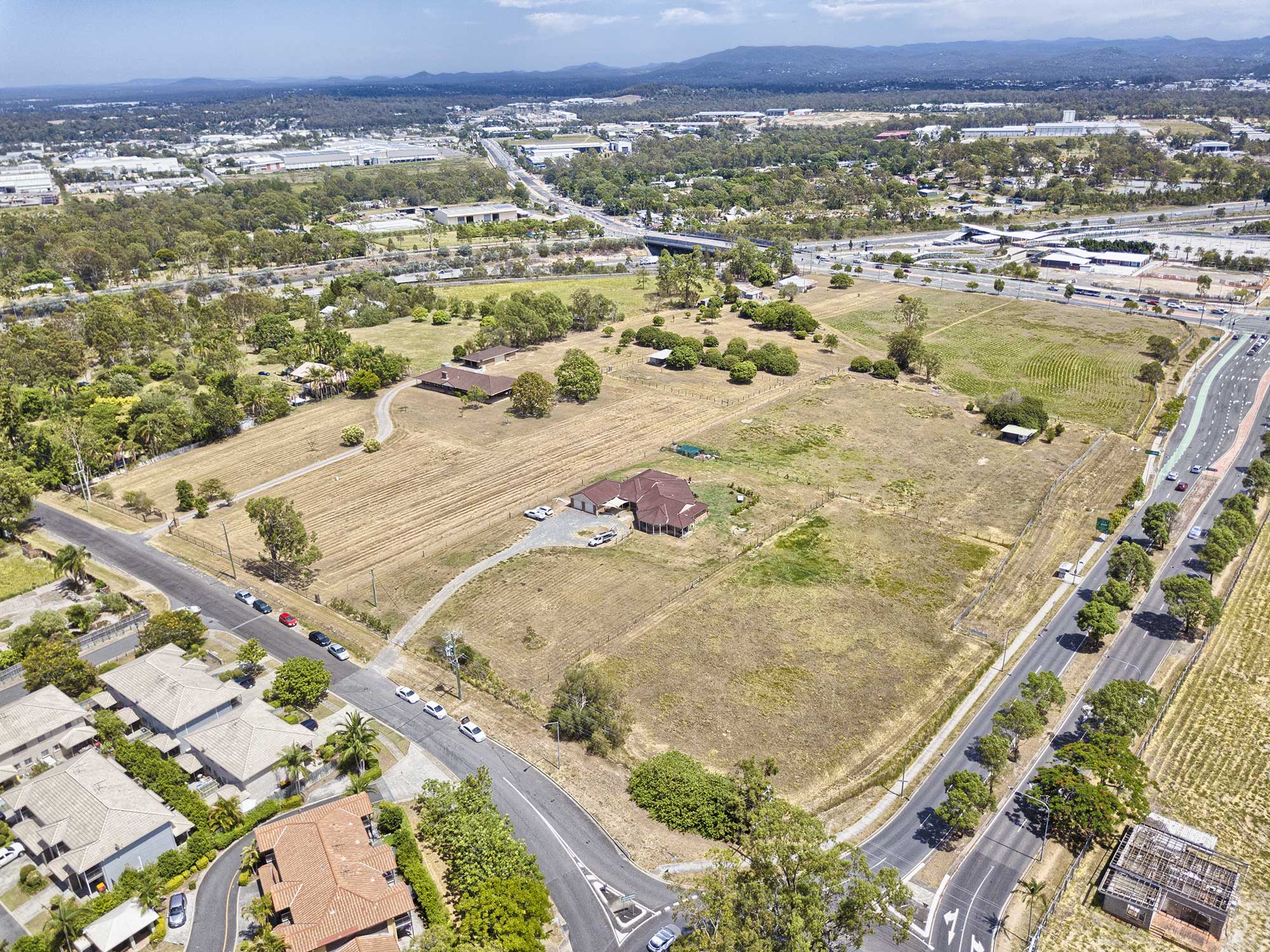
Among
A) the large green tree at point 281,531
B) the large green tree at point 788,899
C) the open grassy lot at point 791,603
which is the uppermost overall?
the large green tree at point 788,899

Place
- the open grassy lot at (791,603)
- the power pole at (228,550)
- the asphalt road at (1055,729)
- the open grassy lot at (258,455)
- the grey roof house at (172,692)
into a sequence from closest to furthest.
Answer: the asphalt road at (1055,729) → the grey roof house at (172,692) → the open grassy lot at (791,603) → the power pole at (228,550) → the open grassy lot at (258,455)

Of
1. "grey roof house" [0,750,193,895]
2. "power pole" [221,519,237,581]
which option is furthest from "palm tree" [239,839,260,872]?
"power pole" [221,519,237,581]

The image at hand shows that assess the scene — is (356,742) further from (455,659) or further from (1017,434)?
(1017,434)

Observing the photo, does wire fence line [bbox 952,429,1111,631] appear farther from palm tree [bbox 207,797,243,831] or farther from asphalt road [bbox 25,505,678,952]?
palm tree [bbox 207,797,243,831]

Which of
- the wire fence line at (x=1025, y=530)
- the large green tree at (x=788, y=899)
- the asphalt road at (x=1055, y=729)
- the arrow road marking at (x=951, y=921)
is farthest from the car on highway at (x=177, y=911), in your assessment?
the wire fence line at (x=1025, y=530)

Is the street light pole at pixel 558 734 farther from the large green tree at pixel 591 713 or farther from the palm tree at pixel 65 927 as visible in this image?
the palm tree at pixel 65 927

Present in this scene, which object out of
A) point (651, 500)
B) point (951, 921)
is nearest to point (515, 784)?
point (951, 921)
